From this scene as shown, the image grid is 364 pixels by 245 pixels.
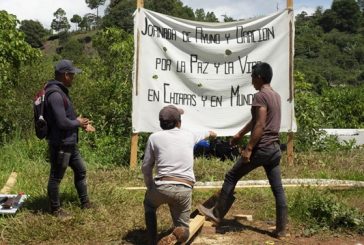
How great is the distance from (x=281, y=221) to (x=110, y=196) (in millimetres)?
2033

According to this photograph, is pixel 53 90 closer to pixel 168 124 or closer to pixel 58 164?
pixel 58 164

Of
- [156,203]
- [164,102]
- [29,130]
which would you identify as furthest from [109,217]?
[29,130]

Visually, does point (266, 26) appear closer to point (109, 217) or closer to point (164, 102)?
point (164, 102)

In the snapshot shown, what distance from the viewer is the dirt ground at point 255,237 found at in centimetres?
461

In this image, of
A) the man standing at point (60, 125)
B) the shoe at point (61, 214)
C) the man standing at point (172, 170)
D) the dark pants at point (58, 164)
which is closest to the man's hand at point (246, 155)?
the man standing at point (172, 170)

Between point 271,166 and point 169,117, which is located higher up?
point 169,117

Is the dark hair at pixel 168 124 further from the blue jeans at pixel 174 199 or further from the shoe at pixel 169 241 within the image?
the shoe at pixel 169 241

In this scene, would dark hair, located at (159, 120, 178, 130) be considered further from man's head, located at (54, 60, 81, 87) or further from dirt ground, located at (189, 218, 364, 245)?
man's head, located at (54, 60, 81, 87)

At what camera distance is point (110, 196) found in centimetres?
567

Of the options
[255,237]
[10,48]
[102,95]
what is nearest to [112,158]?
[102,95]

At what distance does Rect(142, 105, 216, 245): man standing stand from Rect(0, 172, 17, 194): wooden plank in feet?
8.38

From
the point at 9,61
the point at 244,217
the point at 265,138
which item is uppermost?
the point at 9,61

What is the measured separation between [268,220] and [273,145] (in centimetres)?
105

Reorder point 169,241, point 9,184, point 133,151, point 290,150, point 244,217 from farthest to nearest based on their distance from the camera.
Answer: point 290,150
point 133,151
point 9,184
point 244,217
point 169,241
